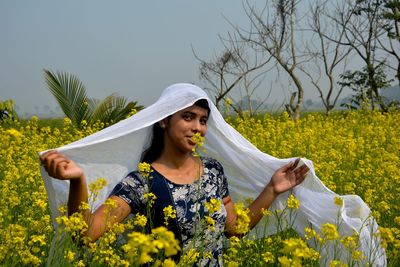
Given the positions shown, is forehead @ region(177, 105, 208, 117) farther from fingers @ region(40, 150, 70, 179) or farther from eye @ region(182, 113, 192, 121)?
fingers @ region(40, 150, 70, 179)

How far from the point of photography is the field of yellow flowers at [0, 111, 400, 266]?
1.92m

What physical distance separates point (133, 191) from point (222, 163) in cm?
76

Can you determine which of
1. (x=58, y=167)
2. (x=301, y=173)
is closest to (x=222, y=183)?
(x=301, y=173)

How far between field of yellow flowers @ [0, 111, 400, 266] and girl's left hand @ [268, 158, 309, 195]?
0.27m

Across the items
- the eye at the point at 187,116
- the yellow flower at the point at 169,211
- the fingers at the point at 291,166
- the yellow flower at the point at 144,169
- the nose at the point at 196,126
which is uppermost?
the eye at the point at 187,116

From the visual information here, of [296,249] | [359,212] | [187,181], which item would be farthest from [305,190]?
[296,249]

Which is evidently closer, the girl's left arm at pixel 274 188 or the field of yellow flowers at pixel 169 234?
the field of yellow flowers at pixel 169 234

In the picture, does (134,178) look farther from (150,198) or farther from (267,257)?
(267,257)

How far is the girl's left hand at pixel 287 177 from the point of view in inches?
120

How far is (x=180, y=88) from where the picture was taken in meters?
2.74

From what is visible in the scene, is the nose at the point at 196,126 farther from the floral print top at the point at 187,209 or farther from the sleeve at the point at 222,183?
the sleeve at the point at 222,183

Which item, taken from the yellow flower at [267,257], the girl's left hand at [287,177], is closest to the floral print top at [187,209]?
the yellow flower at [267,257]

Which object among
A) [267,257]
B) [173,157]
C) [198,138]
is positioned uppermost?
[198,138]

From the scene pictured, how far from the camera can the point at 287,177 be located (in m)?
3.08
